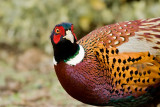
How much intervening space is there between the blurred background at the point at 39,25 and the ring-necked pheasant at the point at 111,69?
8.30ft

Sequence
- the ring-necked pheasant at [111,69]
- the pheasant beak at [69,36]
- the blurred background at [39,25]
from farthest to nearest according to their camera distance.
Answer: the blurred background at [39,25] < the ring-necked pheasant at [111,69] < the pheasant beak at [69,36]

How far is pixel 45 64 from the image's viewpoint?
7227 millimetres

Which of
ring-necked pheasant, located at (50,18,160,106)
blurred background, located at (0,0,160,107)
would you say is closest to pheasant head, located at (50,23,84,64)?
ring-necked pheasant, located at (50,18,160,106)

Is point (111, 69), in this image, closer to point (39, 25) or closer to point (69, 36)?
point (69, 36)

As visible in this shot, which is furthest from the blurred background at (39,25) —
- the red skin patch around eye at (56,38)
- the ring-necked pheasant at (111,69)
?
the red skin patch around eye at (56,38)

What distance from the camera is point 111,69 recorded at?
3.46 meters

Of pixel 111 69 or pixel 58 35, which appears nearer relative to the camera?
pixel 58 35

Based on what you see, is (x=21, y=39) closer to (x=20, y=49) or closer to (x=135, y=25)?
(x=20, y=49)

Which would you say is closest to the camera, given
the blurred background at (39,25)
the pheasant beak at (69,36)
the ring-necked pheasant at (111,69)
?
the pheasant beak at (69,36)

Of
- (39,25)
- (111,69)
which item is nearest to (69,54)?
(111,69)

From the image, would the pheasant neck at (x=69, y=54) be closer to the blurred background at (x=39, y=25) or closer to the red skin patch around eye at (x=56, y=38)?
the red skin patch around eye at (x=56, y=38)

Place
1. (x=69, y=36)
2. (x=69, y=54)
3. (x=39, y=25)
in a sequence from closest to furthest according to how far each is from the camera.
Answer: (x=69, y=36) → (x=69, y=54) → (x=39, y=25)

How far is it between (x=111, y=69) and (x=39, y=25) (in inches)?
169

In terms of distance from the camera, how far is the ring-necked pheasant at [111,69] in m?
3.42
